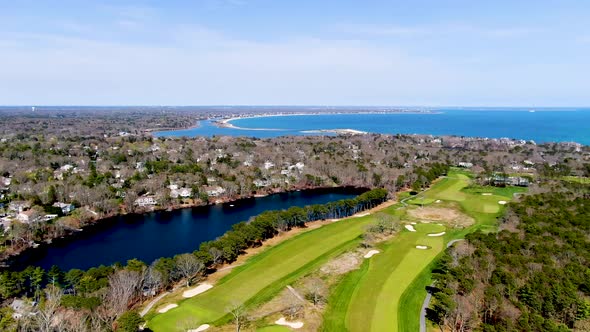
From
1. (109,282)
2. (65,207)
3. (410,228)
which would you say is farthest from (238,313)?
(65,207)

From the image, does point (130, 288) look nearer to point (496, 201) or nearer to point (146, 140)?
point (496, 201)

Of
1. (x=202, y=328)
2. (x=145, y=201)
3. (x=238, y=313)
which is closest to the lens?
(x=202, y=328)

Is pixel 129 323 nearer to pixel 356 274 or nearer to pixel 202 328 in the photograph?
pixel 202 328

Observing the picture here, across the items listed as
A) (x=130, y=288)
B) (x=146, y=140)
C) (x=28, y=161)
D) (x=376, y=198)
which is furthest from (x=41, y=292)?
(x=146, y=140)

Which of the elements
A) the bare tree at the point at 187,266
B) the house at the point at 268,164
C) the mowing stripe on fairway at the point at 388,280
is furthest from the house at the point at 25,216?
the house at the point at 268,164

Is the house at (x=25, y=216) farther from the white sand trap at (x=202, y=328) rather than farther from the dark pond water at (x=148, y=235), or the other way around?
the white sand trap at (x=202, y=328)
